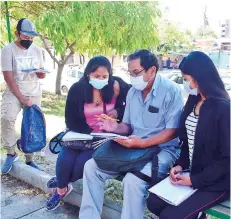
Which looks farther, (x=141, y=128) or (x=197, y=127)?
(x=141, y=128)

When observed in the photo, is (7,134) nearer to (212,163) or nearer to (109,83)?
(109,83)

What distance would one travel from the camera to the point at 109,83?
302cm

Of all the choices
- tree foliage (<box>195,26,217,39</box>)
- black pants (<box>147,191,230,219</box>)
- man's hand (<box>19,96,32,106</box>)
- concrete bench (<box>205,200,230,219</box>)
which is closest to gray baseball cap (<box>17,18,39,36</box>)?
man's hand (<box>19,96,32,106</box>)

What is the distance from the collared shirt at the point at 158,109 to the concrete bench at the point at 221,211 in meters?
0.66

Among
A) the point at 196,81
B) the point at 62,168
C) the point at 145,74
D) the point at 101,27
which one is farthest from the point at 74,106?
the point at 101,27

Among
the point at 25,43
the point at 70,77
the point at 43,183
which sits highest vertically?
the point at 25,43

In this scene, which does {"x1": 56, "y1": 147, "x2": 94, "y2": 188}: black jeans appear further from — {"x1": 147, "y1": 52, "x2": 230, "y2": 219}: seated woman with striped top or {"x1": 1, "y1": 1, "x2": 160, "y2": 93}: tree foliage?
{"x1": 1, "y1": 1, "x2": 160, "y2": 93}: tree foliage

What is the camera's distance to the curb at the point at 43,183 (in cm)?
284

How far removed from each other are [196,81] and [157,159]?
62cm

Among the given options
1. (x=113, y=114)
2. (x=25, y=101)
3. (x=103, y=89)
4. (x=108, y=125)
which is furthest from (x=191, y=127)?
(x=25, y=101)

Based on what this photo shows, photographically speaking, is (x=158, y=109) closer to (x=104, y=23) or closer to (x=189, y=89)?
(x=189, y=89)

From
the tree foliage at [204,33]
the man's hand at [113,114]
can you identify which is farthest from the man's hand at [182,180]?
the tree foliage at [204,33]

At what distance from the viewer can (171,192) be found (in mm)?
2115

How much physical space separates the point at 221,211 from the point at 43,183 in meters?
1.94
